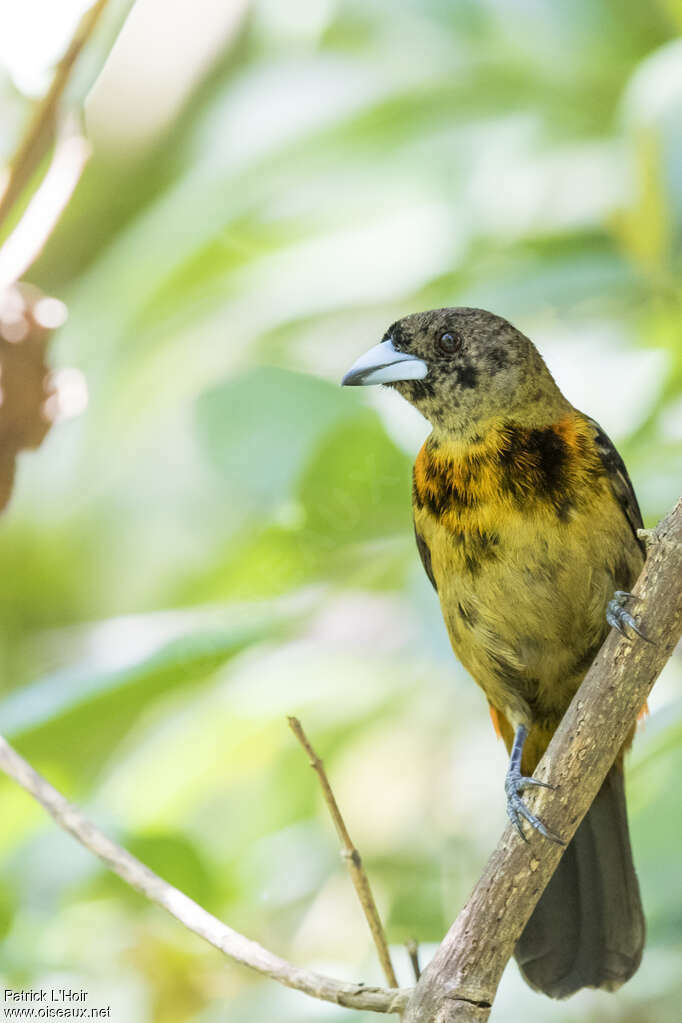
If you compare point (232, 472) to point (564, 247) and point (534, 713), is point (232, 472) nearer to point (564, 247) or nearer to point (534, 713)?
point (534, 713)

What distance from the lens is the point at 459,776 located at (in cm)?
423

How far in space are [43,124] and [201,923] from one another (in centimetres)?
138

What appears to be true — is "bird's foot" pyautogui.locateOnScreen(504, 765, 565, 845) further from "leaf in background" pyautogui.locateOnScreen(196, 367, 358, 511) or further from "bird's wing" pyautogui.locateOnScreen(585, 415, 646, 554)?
A: "leaf in background" pyautogui.locateOnScreen(196, 367, 358, 511)

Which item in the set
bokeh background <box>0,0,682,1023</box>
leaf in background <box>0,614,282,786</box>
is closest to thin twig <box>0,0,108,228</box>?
bokeh background <box>0,0,682,1023</box>

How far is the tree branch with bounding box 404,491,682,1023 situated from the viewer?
2.23 metres

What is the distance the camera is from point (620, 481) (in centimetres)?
299

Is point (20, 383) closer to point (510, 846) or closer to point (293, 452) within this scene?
point (293, 452)

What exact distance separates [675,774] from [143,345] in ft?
7.52

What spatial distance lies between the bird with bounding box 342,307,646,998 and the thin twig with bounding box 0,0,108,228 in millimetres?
964

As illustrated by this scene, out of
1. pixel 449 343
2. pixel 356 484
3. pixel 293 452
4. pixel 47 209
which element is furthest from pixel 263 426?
pixel 47 209

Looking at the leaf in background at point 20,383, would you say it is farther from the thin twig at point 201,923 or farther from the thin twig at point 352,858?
the thin twig at point 352,858

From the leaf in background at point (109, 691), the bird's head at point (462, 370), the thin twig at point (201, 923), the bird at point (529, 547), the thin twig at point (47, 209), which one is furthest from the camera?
the bird's head at point (462, 370)

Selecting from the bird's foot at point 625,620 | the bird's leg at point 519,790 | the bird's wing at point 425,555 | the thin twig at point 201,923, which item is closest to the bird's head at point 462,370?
the bird's wing at point 425,555

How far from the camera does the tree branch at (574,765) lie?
223 centimetres
